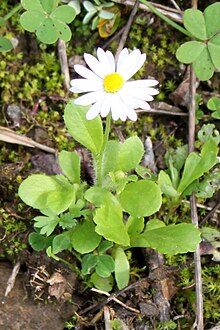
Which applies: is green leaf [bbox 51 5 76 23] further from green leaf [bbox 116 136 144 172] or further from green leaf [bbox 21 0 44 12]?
green leaf [bbox 116 136 144 172]

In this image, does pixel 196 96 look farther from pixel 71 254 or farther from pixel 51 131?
pixel 71 254

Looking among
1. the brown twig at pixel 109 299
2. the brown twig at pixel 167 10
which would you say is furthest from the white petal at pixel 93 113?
the brown twig at pixel 167 10

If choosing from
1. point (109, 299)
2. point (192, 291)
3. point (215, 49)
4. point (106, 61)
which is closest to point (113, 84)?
point (106, 61)

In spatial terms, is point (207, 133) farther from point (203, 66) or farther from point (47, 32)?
point (47, 32)

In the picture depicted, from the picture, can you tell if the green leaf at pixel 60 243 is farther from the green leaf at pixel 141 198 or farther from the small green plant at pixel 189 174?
the small green plant at pixel 189 174

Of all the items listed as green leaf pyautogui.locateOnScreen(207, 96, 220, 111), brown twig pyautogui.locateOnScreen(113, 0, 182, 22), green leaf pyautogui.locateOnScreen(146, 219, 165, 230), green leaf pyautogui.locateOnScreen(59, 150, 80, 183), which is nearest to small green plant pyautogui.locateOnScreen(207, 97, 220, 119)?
green leaf pyautogui.locateOnScreen(207, 96, 220, 111)

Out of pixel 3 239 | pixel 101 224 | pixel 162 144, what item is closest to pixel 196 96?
pixel 162 144
